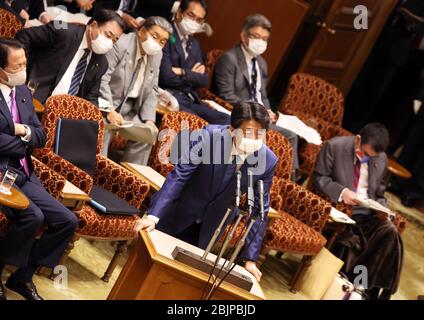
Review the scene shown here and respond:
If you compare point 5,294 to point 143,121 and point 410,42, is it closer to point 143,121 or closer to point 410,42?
point 143,121

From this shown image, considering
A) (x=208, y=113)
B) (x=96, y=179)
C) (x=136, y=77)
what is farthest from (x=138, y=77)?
(x=96, y=179)

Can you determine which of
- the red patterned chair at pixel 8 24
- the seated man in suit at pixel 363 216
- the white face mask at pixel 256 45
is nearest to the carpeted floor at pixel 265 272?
the seated man in suit at pixel 363 216

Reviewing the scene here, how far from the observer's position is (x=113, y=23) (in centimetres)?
591

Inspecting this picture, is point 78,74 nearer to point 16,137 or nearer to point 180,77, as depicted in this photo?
point 16,137

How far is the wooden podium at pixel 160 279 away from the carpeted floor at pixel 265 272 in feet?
3.72

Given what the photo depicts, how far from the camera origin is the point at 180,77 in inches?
289

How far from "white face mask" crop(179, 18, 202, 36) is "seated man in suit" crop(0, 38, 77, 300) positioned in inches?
101

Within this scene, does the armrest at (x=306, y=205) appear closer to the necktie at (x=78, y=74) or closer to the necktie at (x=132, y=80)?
the necktie at (x=132, y=80)

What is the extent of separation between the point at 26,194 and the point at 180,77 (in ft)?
9.04

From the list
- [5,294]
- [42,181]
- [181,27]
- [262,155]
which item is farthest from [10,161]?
[181,27]

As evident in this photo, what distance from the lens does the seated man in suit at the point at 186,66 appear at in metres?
7.28

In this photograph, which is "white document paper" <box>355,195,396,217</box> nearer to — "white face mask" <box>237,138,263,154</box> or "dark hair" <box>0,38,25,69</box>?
"white face mask" <box>237,138,263,154</box>

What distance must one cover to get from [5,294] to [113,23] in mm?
2010

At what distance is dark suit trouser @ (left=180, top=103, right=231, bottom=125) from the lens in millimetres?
7270
